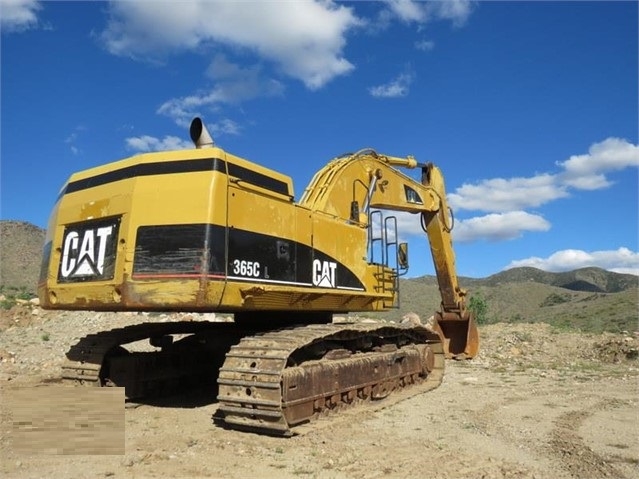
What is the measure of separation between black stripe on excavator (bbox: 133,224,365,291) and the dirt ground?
6.12 feet

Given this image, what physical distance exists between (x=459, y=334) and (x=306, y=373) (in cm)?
758

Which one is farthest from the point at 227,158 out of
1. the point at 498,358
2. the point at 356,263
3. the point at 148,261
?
the point at 498,358

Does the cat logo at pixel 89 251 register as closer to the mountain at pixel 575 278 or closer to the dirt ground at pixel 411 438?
the dirt ground at pixel 411 438

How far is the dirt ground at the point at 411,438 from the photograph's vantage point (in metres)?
5.13

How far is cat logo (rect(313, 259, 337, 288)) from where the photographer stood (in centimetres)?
797

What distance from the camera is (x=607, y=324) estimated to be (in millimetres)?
29391

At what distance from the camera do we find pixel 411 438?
6.43m

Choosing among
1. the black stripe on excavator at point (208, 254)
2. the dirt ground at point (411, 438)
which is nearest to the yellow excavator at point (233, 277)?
the black stripe on excavator at point (208, 254)

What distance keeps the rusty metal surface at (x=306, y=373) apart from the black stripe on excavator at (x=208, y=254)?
3.06ft

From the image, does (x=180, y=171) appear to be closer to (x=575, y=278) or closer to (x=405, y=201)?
(x=405, y=201)

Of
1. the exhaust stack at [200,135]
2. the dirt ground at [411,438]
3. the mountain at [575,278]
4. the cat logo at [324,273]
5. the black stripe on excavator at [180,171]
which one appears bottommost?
the dirt ground at [411,438]

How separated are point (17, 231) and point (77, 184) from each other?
64.4m

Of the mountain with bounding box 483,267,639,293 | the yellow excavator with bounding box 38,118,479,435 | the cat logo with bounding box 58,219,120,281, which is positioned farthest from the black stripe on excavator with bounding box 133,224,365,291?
the mountain with bounding box 483,267,639,293

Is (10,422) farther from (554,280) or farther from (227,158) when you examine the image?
(554,280)
